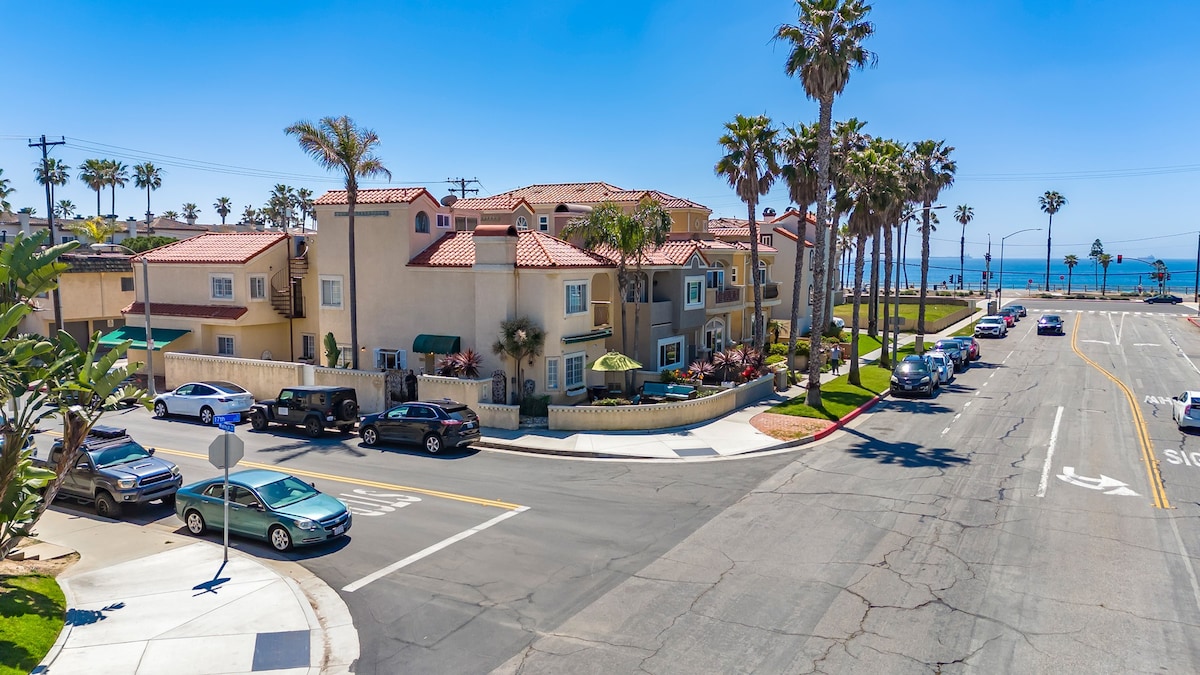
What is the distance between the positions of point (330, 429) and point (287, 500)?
1171cm

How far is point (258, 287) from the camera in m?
38.1

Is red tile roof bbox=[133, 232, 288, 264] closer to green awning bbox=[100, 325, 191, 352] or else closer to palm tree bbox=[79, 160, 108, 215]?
green awning bbox=[100, 325, 191, 352]

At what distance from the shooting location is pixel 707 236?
47.2 m

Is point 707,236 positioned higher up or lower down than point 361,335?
higher up

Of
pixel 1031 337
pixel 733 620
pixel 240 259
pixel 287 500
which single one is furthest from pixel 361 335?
pixel 1031 337

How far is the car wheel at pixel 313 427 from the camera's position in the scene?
27.2m

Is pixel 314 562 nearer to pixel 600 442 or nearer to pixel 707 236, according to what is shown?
pixel 600 442

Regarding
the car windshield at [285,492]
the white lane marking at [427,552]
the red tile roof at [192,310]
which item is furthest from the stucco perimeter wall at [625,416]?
the red tile roof at [192,310]

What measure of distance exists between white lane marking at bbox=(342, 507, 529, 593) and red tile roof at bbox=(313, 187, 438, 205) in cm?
1923

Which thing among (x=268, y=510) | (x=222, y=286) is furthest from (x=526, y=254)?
(x=268, y=510)

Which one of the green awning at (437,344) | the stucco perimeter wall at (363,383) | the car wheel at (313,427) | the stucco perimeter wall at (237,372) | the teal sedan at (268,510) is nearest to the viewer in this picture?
the teal sedan at (268,510)

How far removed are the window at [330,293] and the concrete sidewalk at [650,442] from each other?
11996 mm

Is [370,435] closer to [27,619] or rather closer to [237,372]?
[237,372]

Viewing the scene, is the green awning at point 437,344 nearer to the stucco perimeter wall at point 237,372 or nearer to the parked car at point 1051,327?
the stucco perimeter wall at point 237,372
